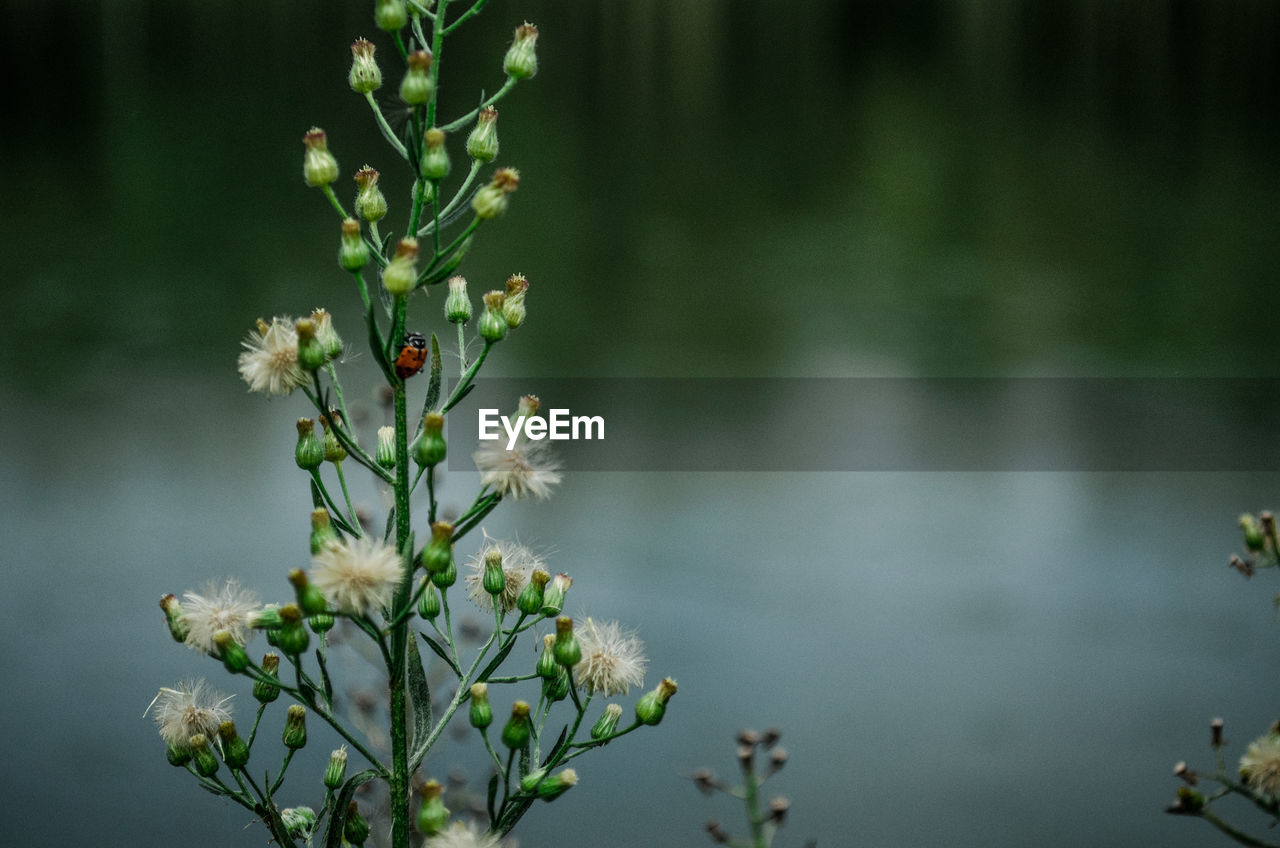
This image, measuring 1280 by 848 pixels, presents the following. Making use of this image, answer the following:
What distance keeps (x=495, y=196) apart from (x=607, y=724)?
18.7 inches

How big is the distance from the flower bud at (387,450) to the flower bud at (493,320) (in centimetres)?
12

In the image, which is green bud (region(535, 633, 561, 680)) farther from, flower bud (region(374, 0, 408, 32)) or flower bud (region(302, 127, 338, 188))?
flower bud (region(374, 0, 408, 32))

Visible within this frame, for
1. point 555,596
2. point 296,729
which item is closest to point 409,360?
point 555,596

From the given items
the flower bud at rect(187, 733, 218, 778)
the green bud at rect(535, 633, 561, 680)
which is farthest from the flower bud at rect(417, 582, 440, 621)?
the flower bud at rect(187, 733, 218, 778)

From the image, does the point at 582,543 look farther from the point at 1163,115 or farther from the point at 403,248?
the point at 1163,115

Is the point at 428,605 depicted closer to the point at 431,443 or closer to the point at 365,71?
the point at 431,443

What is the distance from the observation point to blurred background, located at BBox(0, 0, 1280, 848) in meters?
4.35

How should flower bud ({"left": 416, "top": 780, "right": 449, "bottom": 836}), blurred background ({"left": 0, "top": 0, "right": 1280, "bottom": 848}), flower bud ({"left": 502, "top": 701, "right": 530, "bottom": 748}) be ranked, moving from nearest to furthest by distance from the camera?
1. flower bud ({"left": 416, "top": 780, "right": 449, "bottom": 836})
2. flower bud ({"left": 502, "top": 701, "right": 530, "bottom": 748})
3. blurred background ({"left": 0, "top": 0, "right": 1280, "bottom": 848})

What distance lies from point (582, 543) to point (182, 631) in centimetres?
381

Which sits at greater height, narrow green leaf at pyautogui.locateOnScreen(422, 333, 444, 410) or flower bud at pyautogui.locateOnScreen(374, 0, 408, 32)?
flower bud at pyautogui.locateOnScreen(374, 0, 408, 32)

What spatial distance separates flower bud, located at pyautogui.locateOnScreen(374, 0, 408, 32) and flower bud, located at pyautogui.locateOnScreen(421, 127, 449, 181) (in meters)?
0.11

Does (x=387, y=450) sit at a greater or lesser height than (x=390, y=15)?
lesser

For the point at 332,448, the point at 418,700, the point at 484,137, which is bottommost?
the point at 418,700

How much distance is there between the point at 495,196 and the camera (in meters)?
0.88
